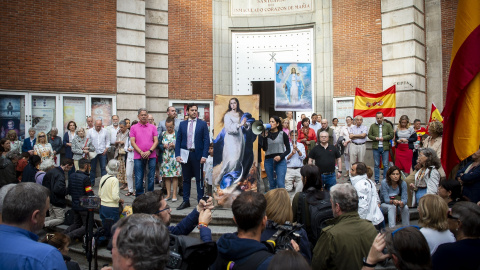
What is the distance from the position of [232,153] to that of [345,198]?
455 centimetres

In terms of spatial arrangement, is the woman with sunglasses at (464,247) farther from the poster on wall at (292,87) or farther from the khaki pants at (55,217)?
the khaki pants at (55,217)

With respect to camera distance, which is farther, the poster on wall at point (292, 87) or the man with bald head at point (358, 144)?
the man with bald head at point (358, 144)

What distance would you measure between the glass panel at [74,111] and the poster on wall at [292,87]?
8.03m

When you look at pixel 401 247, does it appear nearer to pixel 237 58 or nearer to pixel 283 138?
pixel 283 138

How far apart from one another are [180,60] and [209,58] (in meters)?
1.22

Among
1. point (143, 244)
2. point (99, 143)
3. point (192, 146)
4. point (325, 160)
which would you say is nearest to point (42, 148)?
point (99, 143)

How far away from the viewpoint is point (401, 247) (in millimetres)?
2463

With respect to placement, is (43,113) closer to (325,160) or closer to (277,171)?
(277,171)

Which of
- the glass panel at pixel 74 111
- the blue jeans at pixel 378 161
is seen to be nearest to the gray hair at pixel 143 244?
the blue jeans at pixel 378 161

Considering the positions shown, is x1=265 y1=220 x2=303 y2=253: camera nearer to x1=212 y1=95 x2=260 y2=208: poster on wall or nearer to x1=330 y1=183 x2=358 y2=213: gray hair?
x1=330 y1=183 x2=358 y2=213: gray hair

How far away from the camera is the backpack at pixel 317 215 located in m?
4.22

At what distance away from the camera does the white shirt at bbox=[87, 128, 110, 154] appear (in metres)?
11.2

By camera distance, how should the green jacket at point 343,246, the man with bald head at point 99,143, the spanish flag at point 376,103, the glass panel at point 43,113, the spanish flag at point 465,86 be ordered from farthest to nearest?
1. the glass panel at point 43,113
2. the spanish flag at point 376,103
3. the man with bald head at point 99,143
4. the spanish flag at point 465,86
5. the green jacket at point 343,246

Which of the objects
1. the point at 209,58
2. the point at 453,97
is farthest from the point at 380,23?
the point at 453,97
